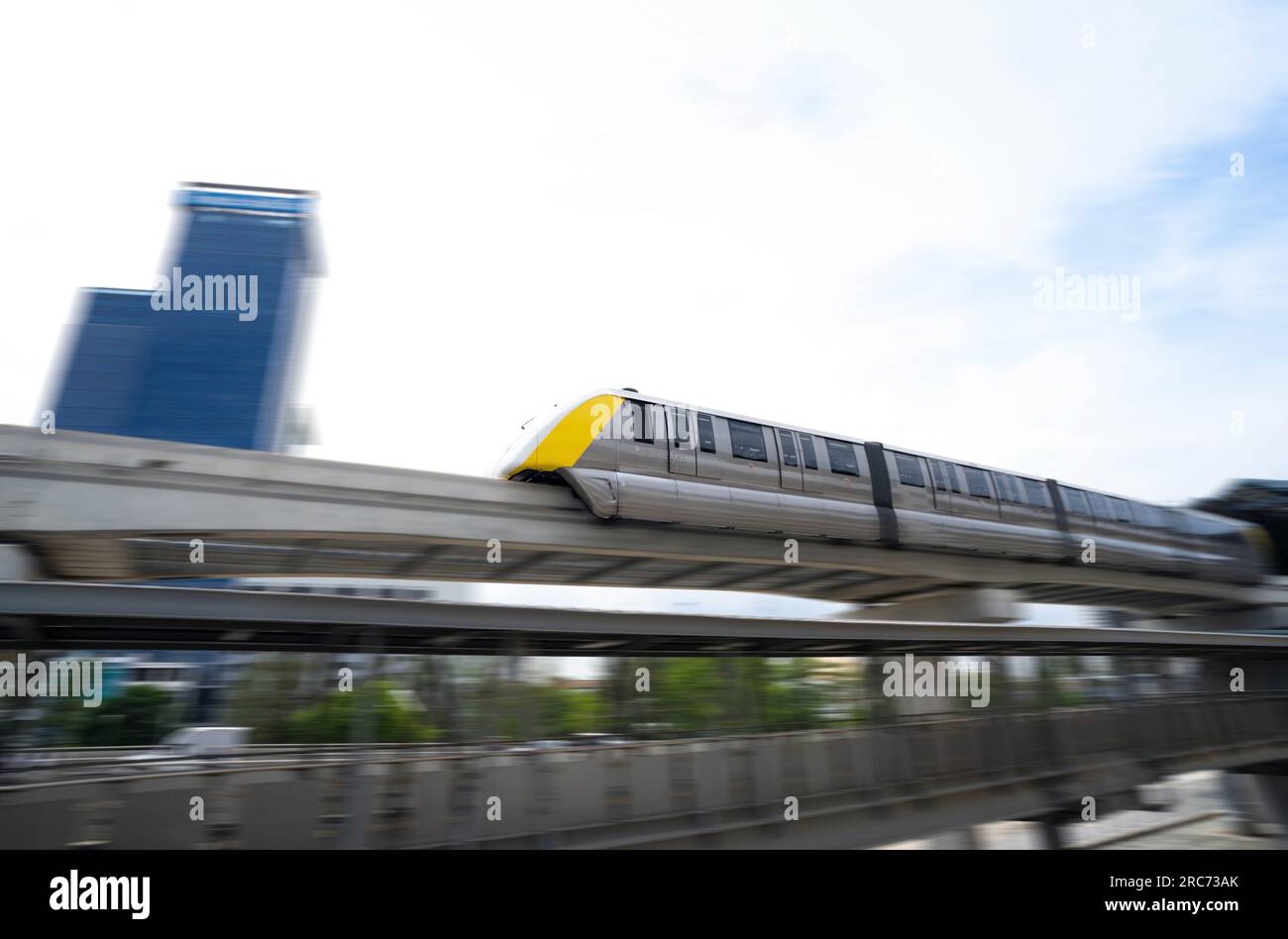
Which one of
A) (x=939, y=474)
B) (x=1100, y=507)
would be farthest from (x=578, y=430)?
(x=1100, y=507)

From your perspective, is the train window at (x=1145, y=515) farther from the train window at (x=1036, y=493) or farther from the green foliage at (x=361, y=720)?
the green foliage at (x=361, y=720)

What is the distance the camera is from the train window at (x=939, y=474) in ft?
64.1

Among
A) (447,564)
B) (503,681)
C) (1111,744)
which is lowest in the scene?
(1111,744)

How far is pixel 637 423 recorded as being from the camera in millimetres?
14602

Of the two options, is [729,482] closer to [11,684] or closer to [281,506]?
[281,506]

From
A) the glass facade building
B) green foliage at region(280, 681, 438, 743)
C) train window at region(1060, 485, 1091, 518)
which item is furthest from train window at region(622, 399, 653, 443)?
the glass facade building

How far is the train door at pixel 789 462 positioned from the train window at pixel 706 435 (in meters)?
1.84

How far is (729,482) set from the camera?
15633 millimetres

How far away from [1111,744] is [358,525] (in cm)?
1332

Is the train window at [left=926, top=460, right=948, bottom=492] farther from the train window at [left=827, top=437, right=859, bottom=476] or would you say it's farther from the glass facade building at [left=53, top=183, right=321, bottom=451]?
the glass facade building at [left=53, top=183, right=321, bottom=451]

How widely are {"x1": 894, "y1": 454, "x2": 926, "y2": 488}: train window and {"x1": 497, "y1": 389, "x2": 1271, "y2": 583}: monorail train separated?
1.4 inches

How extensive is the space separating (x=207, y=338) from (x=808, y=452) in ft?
234

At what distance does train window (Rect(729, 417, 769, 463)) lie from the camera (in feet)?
52.0
